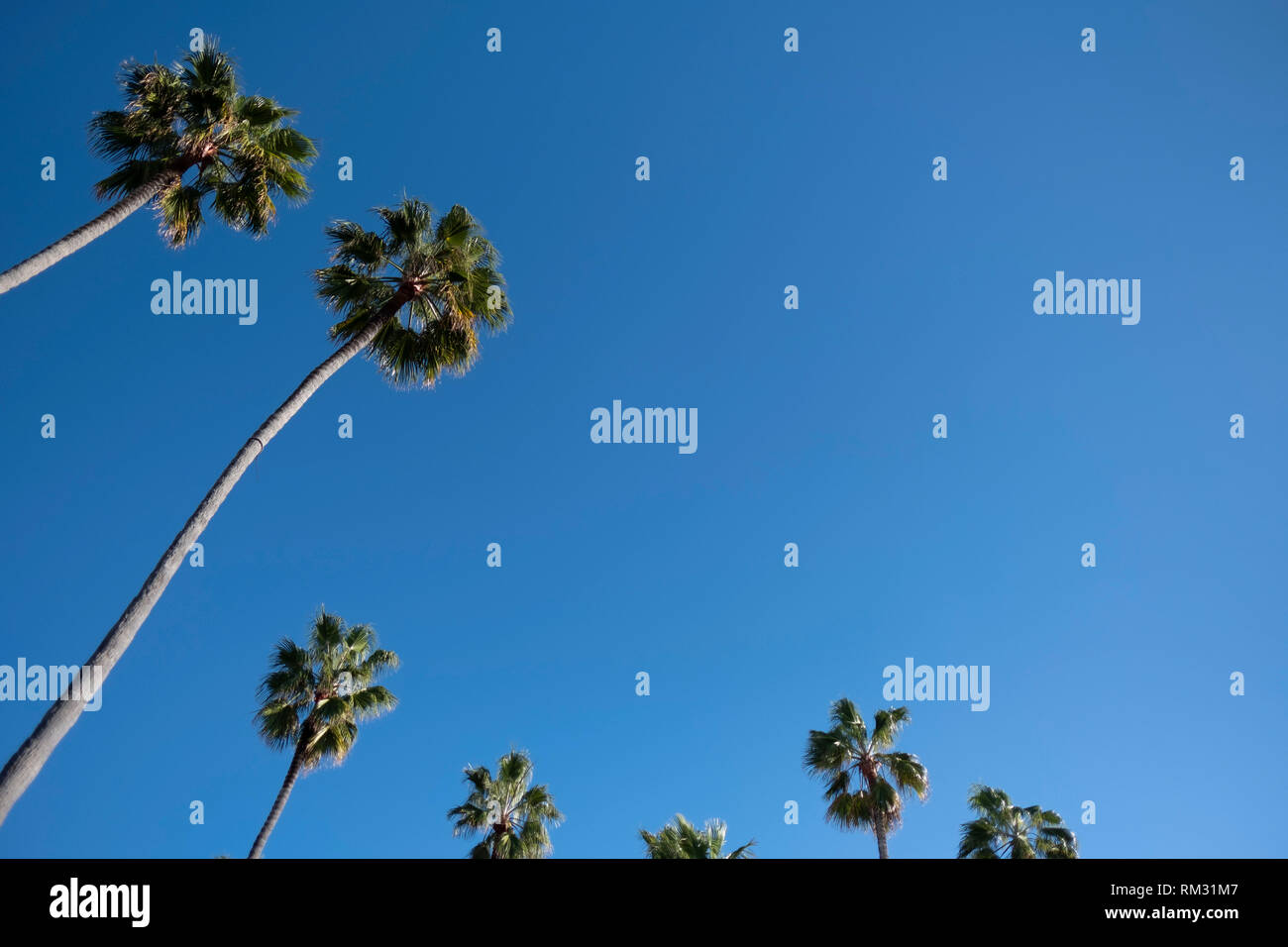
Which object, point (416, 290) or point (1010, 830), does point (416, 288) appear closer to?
point (416, 290)

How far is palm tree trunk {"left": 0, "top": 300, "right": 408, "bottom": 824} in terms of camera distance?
22.6 ft

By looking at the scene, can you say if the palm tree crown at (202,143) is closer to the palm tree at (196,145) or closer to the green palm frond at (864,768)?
the palm tree at (196,145)

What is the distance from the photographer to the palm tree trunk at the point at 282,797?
1769 cm

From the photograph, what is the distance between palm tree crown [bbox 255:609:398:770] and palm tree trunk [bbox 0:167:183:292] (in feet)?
46.0

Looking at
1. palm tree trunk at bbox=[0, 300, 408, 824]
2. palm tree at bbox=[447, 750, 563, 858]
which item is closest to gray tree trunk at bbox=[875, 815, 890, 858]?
palm tree at bbox=[447, 750, 563, 858]

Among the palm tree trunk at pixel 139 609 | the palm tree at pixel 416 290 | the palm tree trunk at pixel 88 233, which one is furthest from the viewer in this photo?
the palm tree at pixel 416 290

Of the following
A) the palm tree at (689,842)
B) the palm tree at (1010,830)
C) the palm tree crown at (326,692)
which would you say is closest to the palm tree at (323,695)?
the palm tree crown at (326,692)

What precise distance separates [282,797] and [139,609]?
1313 centimetres

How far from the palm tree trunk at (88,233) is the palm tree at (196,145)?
3 centimetres

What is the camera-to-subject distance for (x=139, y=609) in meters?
8.55

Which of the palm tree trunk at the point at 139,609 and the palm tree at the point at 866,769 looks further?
the palm tree at the point at 866,769
